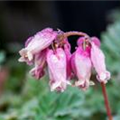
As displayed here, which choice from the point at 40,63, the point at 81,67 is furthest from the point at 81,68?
the point at 40,63

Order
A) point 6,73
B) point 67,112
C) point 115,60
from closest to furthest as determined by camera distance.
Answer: point 67,112 → point 115,60 → point 6,73

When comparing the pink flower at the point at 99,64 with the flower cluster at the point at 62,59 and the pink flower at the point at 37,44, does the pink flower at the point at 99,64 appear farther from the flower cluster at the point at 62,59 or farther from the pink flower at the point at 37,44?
the pink flower at the point at 37,44

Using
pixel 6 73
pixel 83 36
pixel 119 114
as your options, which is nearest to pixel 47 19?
pixel 6 73

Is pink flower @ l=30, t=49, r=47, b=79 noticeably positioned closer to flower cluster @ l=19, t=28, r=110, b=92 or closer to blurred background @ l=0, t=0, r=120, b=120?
flower cluster @ l=19, t=28, r=110, b=92

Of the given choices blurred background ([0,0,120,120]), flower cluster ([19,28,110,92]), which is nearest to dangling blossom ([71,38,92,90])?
flower cluster ([19,28,110,92])

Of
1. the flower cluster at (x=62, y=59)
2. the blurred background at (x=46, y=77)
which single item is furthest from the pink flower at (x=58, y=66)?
the blurred background at (x=46, y=77)

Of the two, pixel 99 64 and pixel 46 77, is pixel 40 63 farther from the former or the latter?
pixel 46 77

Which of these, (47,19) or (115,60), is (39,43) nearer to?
(115,60)
